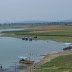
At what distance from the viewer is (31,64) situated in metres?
31.9

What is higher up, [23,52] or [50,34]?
[50,34]

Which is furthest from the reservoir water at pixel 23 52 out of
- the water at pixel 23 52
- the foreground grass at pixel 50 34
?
the foreground grass at pixel 50 34

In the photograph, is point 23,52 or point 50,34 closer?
point 23,52

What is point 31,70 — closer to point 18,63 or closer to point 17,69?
point 17,69

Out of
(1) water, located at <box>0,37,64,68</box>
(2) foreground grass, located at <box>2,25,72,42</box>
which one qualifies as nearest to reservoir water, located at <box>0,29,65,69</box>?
(1) water, located at <box>0,37,64,68</box>

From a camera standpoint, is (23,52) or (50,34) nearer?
(23,52)

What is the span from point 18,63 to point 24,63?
1.14 meters

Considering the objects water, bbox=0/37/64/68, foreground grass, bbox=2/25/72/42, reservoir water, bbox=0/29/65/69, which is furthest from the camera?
foreground grass, bbox=2/25/72/42

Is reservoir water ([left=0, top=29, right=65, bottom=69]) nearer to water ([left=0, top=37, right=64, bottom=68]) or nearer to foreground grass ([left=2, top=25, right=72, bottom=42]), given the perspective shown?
water ([left=0, top=37, right=64, bottom=68])

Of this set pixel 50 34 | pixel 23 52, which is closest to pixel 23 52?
pixel 23 52

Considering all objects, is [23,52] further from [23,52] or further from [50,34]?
[50,34]

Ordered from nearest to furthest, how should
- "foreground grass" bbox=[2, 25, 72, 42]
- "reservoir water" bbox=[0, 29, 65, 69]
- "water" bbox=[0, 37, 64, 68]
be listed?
"reservoir water" bbox=[0, 29, 65, 69] < "water" bbox=[0, 37, 64, 68] < "foreground grass" bbox=[2, 25, 72, 42]

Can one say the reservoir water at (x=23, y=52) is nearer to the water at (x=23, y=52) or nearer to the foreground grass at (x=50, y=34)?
the water at (x=23, y=52)

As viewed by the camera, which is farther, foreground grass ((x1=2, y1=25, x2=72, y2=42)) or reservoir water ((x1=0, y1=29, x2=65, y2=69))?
foreground grass ((x1=2, y1=25, x2=72, y2=42))
